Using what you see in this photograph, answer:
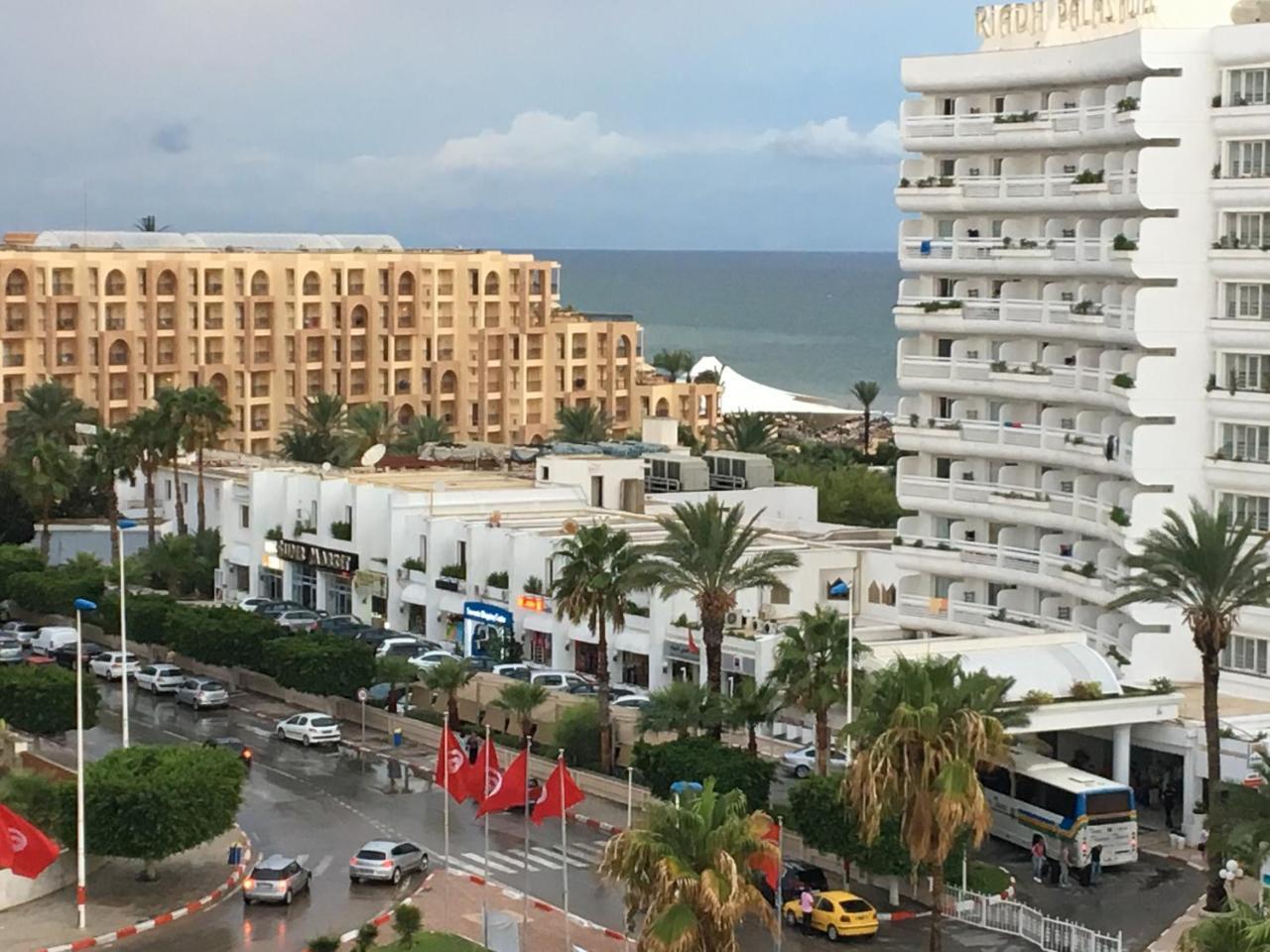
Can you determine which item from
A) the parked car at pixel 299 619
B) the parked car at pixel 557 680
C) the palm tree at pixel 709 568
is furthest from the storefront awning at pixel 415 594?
the palm tree at pixel 709 568

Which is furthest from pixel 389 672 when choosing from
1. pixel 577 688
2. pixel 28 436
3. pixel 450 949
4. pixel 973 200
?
pixel 28 436

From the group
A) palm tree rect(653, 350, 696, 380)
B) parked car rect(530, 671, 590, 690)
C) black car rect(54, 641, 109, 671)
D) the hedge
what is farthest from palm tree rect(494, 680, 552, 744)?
palm tree rect(653, 350, 696, 380)

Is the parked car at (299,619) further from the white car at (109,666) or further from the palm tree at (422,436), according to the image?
the palm tree at (422,436)

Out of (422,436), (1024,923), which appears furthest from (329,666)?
(422,436)

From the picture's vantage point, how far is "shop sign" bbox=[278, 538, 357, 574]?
100 meters

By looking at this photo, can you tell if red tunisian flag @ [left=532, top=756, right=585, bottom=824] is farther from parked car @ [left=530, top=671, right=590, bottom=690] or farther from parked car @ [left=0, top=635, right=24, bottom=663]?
parked car @ [left=0, top=635, right=24, bottom=663]

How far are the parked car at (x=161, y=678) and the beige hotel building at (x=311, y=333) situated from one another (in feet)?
217

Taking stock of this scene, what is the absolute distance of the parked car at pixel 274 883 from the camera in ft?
195

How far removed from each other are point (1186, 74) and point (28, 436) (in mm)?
74418

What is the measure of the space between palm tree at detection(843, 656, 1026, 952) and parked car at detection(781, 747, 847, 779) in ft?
63.3

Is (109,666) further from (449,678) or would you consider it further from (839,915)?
(839,915)

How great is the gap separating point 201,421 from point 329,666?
3376 cm

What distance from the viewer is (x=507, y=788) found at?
6122 centimetres

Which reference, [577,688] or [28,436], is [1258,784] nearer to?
[577,688]
